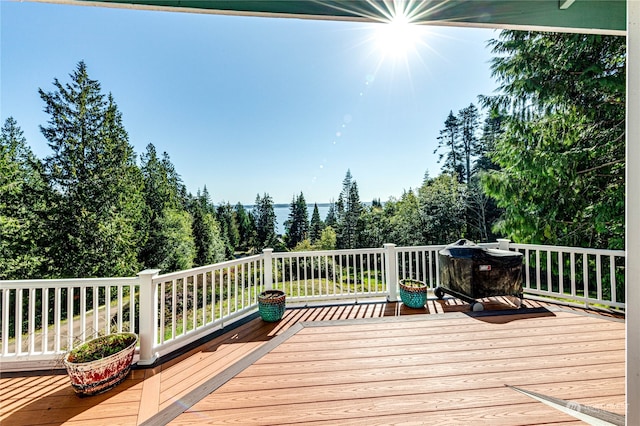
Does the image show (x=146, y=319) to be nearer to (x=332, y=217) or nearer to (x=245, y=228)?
(x=332, y=217)

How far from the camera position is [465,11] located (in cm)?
224

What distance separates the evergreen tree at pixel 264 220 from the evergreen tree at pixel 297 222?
264cm

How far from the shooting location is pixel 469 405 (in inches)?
71.4

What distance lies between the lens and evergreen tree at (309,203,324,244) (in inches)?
951

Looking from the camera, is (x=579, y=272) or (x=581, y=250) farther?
(x=579, y=272)

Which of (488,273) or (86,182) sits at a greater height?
(86,182)

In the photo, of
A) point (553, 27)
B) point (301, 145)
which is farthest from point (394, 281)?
point (301, 145)

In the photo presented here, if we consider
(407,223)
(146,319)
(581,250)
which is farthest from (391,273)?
(407,223)

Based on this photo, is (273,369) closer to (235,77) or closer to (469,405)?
(469,405)

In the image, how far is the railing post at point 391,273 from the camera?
402cm

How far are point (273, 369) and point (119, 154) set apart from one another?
54.7 feet

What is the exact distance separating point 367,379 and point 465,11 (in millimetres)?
3155

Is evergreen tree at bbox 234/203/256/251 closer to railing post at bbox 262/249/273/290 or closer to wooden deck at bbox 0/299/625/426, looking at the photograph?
railing post at bbox 262/249/273/290

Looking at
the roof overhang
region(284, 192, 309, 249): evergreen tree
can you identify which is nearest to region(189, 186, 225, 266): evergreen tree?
region(284, 192, 309, 249): evergreen tree
